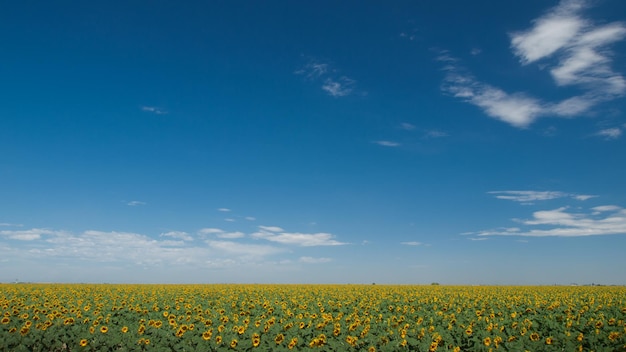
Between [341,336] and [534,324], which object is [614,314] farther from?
[341,336]

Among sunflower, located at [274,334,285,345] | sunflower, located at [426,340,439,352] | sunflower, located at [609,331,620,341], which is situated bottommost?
sunflower, located at [426,340,439,352]

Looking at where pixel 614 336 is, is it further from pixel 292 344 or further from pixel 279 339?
pixel 279 339

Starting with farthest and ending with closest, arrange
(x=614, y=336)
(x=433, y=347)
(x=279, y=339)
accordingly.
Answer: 1. (x=279, y=339)
2. (x=614, y=336)
3. (x=433, y=347)

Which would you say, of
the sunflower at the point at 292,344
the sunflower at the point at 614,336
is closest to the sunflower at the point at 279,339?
the sunflower at the point at 292,344

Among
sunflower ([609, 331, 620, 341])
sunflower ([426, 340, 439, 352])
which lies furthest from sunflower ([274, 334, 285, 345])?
sunflower ([609, 331, 620, 341])

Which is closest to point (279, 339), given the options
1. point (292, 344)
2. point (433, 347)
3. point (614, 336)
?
point (292, 344)

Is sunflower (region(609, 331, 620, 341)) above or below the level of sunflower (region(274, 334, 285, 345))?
above

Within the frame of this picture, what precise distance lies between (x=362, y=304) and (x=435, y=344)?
10.8m

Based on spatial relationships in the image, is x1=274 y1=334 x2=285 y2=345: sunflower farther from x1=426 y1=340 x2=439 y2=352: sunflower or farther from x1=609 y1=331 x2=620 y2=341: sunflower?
x1=609 y1=331 x2=620 y2=341: sunflower

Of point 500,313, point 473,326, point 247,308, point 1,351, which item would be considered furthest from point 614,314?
point 1,351

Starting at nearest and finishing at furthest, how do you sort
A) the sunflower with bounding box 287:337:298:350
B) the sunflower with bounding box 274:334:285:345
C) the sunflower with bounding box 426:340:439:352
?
the sunflower with bounding box 426:340:439:352 < the sunflower with bounding box 287:337:298:350 < the sunflower with bounding box 274:334:285:345

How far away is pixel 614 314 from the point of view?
63.7 ft

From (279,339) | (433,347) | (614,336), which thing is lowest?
(433,347)

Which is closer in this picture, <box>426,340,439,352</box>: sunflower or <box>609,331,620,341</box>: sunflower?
<box>426,340,439,352</box>: sunflower
